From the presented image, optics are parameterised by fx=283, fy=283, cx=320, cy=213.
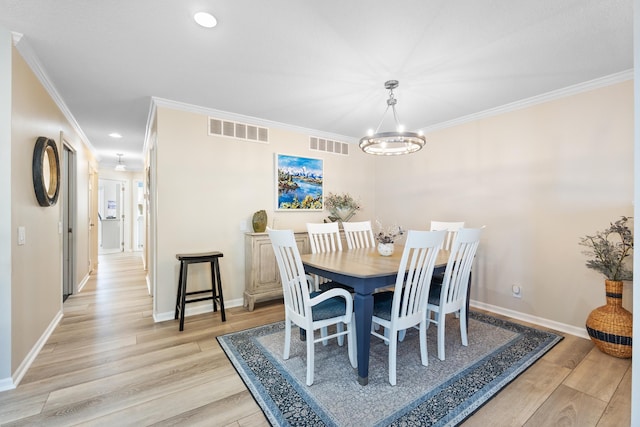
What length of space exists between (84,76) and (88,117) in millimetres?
1375

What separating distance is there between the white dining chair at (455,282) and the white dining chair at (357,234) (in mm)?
1212

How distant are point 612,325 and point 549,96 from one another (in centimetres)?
221

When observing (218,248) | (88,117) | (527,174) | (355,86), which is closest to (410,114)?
(355,86)

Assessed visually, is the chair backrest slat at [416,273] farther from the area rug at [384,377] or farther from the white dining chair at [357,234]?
the white dining chair at [357,234]

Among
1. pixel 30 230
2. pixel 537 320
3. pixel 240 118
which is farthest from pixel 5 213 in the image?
pixel 537 320

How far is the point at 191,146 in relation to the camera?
3326mm

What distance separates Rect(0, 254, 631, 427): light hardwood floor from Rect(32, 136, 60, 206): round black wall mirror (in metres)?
1.33

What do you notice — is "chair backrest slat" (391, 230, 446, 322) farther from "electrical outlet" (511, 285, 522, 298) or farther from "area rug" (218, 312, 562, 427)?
"electrical outlet" (511, 285, 522, 298)

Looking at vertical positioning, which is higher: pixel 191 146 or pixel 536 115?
pixel 536 115

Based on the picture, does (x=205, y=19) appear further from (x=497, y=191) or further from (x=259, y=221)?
(x=497, y=191)

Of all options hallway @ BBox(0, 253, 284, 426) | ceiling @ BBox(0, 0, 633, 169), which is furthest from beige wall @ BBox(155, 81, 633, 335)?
hallway @ BBox(0, 253, 284, 426)

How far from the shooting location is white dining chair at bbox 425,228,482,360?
2229mm

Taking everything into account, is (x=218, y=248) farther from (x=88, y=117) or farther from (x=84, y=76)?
(x=88, y=117)

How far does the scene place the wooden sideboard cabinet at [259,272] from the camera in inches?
136
